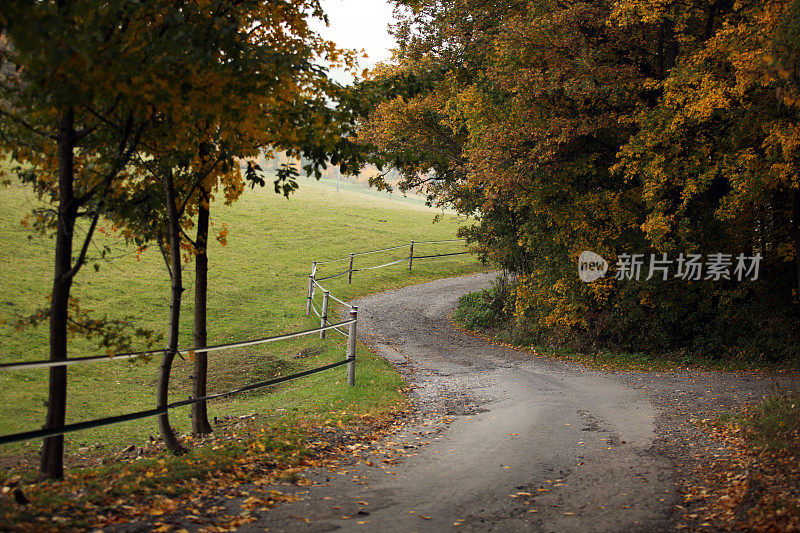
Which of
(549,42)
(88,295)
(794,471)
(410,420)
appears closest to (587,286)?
(549,42)

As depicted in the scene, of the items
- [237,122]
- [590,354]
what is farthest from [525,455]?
[590,354]

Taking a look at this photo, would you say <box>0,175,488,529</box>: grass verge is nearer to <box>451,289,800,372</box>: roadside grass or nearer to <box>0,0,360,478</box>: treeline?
<box>0,0,360,478</box>: treeline

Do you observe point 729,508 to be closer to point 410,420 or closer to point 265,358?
point 410,420

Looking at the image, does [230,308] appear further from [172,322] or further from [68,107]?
[68,107]

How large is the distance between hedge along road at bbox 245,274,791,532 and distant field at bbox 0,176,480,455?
6.09 feet

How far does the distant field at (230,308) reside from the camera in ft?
36.2

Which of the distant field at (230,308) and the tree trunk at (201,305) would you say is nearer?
the tree trunk at (201,305)

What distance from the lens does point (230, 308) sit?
20.7 metres

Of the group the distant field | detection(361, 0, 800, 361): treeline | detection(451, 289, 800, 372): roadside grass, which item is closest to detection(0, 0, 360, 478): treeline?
the distant field

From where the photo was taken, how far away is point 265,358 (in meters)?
14.4

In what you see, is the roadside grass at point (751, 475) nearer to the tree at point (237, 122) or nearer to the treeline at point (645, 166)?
the tree at point (237, 122)

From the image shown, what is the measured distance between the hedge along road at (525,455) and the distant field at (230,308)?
6.09 ft

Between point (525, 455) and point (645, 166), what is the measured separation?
26.7 ft

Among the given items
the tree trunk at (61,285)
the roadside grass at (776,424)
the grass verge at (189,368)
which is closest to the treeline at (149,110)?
the tree trunk at (61,285)
